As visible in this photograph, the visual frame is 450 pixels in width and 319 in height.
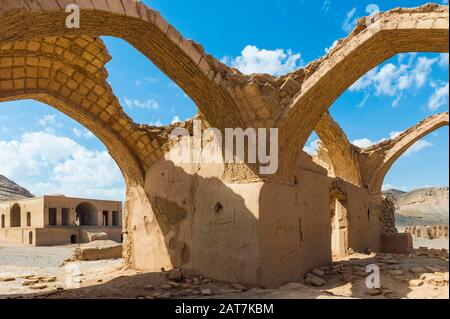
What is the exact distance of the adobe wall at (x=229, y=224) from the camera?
6.58m

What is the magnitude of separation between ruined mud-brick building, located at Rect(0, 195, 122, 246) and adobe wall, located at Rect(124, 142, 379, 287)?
52.1ft

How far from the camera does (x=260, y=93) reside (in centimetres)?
680

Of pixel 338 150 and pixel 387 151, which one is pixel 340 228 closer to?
pixel 338 150

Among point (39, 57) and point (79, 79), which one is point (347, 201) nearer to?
point (79, 79)

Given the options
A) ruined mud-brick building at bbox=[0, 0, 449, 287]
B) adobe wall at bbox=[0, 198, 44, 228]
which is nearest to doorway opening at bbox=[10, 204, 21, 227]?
adobe wall at bbox=[0, 198, 44, 228]

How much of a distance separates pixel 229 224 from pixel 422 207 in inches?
1963

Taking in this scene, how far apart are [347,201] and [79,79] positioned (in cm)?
918

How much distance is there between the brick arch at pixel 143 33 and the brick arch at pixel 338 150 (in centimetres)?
699

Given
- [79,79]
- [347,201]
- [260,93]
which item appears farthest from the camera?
[347,201]

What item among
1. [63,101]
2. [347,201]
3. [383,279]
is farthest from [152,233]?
[347,201]

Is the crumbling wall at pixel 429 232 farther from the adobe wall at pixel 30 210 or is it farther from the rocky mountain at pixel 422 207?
the adobe wall at pixel 30 210

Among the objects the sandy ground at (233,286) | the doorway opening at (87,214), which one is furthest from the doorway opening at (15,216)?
the sandy ground at (233,286)

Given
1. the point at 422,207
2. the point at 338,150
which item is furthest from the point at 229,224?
the point at 422,207

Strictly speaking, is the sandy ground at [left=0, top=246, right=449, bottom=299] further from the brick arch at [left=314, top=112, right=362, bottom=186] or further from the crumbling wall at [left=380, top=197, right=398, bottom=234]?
the crumbling wall at [left=380, top=197, right=398, bottom=234]
